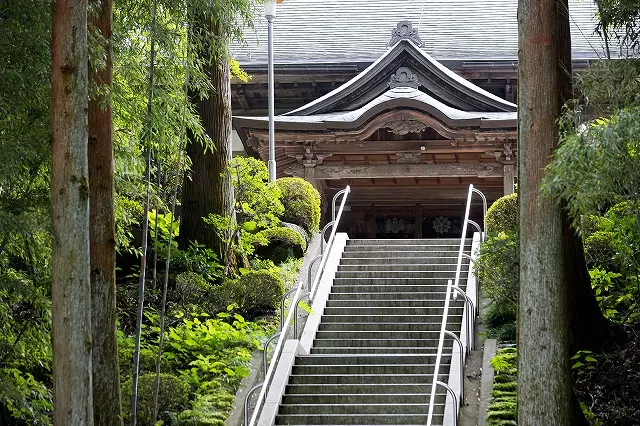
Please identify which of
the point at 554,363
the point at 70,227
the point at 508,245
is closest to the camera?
the point at 70,227

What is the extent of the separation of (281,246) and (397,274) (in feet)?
7.17

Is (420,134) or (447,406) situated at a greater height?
(420,134)

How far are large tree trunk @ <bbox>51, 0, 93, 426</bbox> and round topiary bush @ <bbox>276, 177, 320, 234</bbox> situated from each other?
8.95 metres

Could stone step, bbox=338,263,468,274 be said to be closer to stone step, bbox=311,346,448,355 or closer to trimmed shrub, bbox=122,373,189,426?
stone step, bbox=311,346,448,355

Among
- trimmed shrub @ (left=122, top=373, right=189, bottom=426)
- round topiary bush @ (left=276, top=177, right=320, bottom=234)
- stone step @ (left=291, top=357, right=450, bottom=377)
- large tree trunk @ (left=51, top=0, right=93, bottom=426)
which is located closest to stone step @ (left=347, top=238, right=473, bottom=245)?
round topiary bush @ (left=276, top=177, right=320, bottom=234)

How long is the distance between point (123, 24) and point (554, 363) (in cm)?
584

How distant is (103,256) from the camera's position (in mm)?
10383

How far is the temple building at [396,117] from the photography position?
19141mm

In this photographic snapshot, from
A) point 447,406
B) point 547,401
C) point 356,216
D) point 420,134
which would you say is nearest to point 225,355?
point 447,406

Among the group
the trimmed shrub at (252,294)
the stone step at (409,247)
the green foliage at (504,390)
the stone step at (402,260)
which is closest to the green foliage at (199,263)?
the trimmed shrub at (252,294)

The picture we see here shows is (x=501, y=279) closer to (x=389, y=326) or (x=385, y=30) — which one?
(x=389, y=326)

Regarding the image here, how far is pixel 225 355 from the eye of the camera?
525 inches

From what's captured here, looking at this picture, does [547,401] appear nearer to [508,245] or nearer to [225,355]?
[508,245]

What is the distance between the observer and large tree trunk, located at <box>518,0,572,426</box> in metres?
9.62
